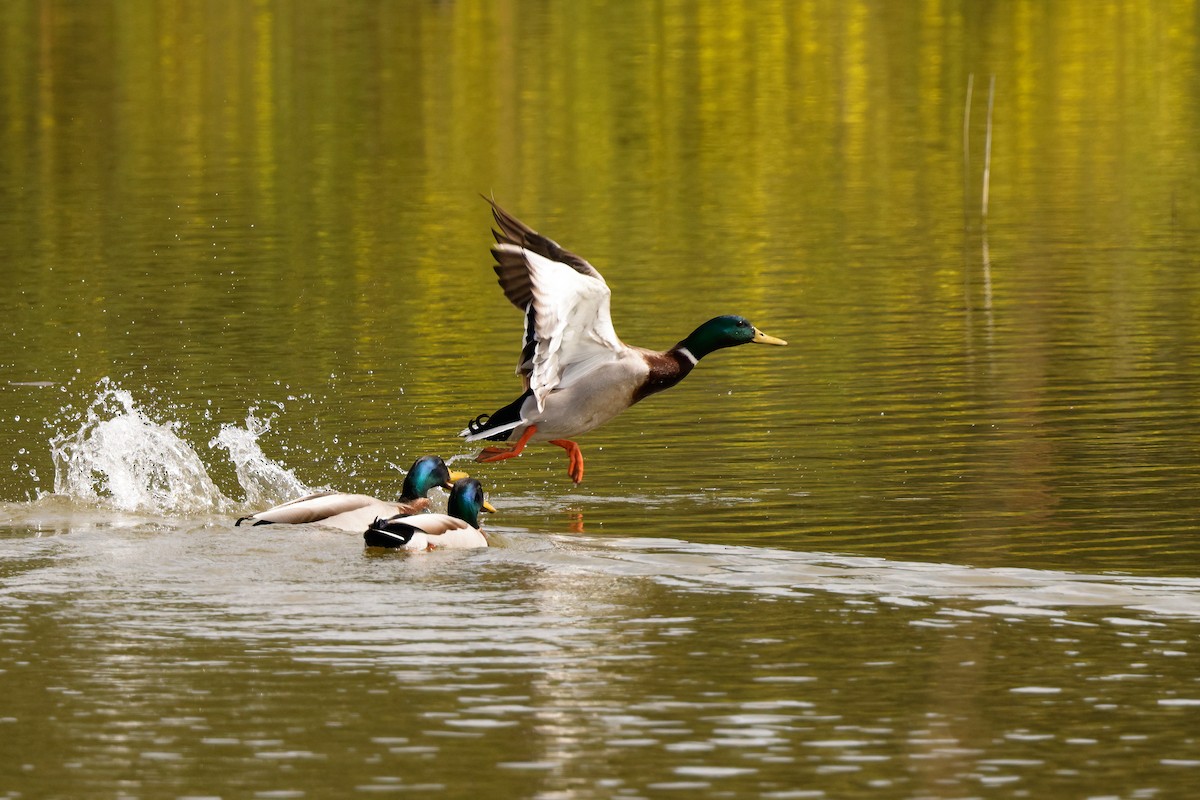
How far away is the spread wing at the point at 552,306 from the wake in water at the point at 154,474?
207cm

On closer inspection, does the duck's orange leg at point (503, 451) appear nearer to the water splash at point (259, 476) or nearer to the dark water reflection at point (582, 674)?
the water splash at point (259, 476)

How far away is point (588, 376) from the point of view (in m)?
14.2

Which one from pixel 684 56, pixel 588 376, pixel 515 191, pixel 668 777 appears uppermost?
pixel 684 56

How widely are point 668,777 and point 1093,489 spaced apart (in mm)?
7012

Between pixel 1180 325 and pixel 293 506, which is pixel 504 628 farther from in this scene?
pixel 1180 325

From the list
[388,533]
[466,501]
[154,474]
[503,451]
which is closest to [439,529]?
[388,533]

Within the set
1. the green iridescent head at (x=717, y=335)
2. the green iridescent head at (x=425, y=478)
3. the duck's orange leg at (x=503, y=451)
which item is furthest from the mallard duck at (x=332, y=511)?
the green iridescent head at (x=717, y=335)

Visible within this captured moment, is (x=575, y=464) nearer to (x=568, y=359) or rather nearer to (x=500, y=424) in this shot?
(x=500, y=424)

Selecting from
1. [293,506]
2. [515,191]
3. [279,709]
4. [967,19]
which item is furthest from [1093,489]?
[967,19]

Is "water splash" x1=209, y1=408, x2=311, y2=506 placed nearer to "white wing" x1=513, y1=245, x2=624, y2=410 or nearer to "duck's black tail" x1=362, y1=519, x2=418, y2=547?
"white wing" x1=513, y1=245, x2=624, y2=410

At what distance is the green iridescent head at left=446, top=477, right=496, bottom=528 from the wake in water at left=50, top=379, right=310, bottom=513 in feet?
6.34

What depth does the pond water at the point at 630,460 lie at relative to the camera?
8.92 metres

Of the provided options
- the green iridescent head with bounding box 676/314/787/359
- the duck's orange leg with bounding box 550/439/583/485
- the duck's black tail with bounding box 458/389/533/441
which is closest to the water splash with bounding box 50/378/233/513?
the duck's black tail with bounding box 458/389/533/441

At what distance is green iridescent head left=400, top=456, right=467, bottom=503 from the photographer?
553 inches
